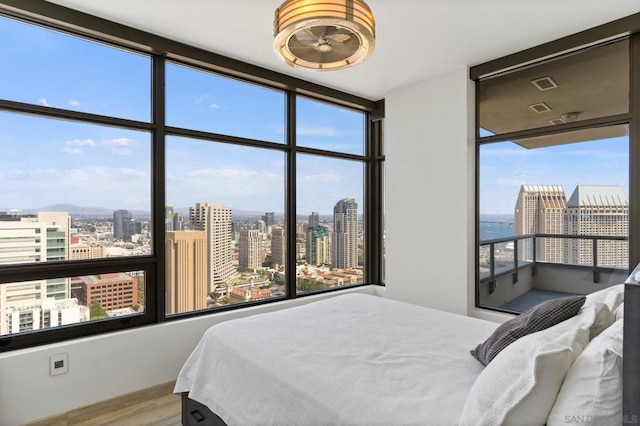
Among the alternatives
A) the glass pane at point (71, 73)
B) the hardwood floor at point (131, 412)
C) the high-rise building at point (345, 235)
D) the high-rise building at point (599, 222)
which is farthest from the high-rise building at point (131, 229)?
the high-rise building at point (599, 222)

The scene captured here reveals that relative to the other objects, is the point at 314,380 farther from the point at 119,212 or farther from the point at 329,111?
the point at 329,111

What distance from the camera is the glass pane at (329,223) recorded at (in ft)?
13.4

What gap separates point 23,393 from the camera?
2.31 m

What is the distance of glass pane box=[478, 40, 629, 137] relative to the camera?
2.89 m

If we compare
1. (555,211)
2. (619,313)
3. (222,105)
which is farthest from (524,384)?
(222,105)

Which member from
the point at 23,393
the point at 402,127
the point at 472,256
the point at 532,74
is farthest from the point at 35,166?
the point at 532,74

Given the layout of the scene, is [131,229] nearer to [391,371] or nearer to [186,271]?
[186,271]

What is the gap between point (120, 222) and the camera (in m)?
2.88

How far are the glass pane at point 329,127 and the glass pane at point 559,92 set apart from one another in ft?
4.87

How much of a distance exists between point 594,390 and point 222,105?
10.8ft

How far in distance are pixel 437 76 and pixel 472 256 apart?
1.82 m

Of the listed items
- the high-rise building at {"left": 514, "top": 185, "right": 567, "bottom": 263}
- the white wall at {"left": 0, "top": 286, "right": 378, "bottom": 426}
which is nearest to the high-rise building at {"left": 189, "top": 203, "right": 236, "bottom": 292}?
the white wall at {"left": 0, "top": 286, "right": 378, "bottom": 426}

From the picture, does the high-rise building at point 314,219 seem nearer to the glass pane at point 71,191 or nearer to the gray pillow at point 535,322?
the glass pane at point 71,191

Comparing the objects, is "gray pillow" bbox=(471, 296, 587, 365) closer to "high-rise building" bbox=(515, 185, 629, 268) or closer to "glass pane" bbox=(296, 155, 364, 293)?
"high-rise building" bbox=(515, 185, 629, 268)
